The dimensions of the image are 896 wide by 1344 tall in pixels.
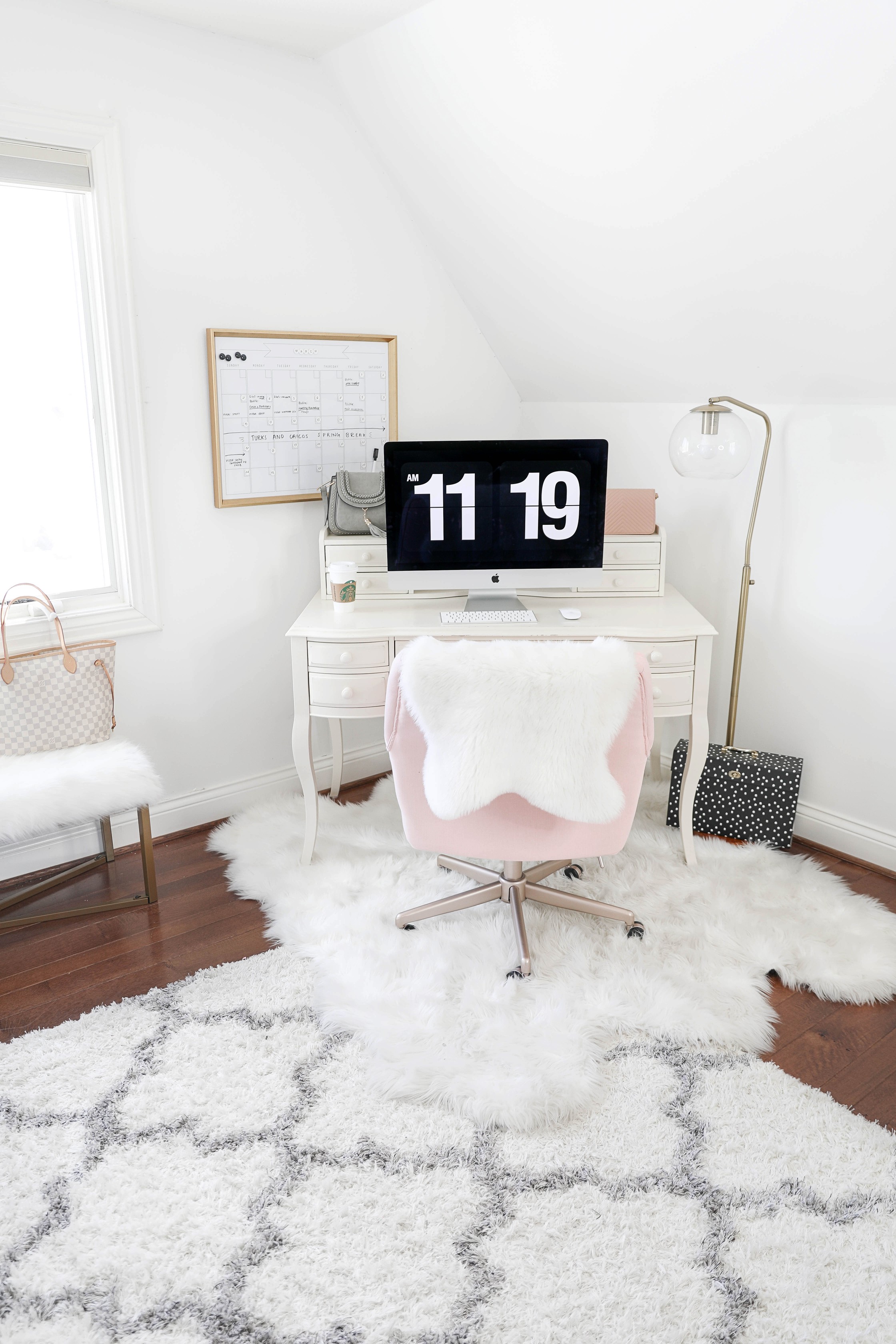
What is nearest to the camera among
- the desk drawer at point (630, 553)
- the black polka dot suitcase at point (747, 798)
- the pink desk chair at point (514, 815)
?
the pink desk chair at point (514, 815)

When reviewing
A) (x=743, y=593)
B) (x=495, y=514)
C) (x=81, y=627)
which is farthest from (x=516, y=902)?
(x=81, y=627)

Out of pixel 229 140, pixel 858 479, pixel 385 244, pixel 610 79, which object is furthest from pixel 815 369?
pixel 229 140

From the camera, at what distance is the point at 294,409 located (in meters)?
3.06

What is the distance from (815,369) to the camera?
267cm

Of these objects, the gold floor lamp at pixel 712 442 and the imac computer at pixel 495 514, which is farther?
the imac computer at pixel 495 514

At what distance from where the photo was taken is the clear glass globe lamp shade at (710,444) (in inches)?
104

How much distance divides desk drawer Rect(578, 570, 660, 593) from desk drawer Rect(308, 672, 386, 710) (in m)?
0.78

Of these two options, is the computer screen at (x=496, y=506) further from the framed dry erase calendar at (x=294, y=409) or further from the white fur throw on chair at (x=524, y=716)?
the white fur throw on chair at (x=524, y=716)

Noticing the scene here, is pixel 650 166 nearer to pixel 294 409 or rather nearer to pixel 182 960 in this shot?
pixel 294 409

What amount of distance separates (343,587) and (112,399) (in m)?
0.84

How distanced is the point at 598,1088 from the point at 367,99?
9.29ft

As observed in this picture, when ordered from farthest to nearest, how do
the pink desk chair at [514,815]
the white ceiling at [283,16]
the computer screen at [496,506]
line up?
1. the computer screen at [496,506]
2. the white ceiling at [283,16]
3. the pink desk chair at [514,815]

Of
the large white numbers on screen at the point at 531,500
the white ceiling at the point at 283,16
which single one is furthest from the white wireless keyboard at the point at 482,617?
the white ceiling at the point at 283,16

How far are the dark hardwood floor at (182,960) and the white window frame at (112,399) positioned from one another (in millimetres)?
736
